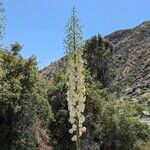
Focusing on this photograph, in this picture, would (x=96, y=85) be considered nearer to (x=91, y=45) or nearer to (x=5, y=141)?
(x=5, y=141)

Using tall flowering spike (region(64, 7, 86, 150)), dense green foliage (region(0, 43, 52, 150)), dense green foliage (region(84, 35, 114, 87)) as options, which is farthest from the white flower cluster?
dense green foliage (region(84, 35, 114, 87))

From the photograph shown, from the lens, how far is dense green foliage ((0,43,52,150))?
1265 inches

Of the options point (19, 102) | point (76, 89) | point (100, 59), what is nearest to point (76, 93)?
point (76, 89)

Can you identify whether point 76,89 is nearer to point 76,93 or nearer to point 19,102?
point 76,93

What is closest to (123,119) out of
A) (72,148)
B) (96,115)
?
(96,115)

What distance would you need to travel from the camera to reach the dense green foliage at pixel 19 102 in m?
32.1

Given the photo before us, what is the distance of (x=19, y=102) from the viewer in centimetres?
3284

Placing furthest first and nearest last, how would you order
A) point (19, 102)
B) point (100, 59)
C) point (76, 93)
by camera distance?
1. point (100, 59)
2. point (19, 102)
3. point (76, 93)

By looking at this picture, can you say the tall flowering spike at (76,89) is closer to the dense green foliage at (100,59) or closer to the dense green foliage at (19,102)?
the dense green foliage at (19,102)

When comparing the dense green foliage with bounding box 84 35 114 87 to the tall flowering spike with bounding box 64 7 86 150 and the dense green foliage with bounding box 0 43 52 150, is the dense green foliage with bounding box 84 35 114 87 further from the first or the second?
the tall flowering spike with bounding box 64 7 86 150

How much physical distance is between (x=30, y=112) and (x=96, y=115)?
10.4 metres

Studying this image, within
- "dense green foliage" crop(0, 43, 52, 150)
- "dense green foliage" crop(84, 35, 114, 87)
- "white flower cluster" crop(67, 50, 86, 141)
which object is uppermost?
"dense green foliage" crop(84, 35, 114, 87)

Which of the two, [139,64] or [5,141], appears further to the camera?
[139,64]

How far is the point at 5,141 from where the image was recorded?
3222 cm
